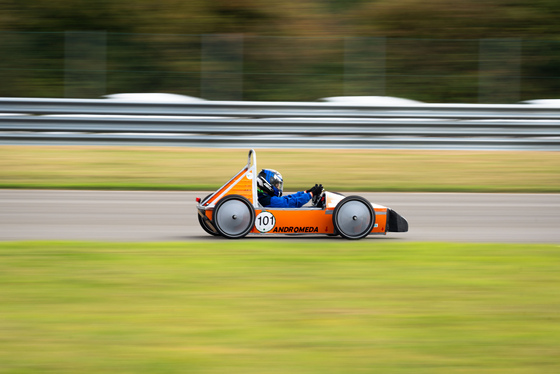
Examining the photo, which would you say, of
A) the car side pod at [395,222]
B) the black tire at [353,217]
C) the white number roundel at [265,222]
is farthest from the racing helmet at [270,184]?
the car side pod at [395,222]

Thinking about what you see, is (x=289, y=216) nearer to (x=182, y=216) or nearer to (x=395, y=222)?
(x=395, y=222)

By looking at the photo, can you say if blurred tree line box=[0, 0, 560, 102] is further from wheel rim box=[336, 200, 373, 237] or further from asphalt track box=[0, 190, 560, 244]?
wheel rim box=[336, 200, 373, 237]

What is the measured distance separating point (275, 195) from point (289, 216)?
0.29 m

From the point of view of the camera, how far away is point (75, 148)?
13602mm

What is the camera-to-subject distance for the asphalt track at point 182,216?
7.88m

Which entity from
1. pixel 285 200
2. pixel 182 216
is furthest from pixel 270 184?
pixel 182 216

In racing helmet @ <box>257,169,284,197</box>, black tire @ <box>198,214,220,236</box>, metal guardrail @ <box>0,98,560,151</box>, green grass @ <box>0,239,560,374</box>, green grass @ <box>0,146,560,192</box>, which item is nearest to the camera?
green grass @ <box>0,239,560,374</box>

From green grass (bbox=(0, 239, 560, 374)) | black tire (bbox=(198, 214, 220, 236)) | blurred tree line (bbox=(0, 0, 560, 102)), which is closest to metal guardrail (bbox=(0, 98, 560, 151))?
blurred tree line (bbox=(0, 0, 560, 102))

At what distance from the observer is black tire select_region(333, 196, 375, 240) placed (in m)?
7.41

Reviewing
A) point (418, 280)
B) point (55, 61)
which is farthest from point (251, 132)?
point (418, 280)

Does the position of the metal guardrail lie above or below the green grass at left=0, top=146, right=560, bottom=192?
above

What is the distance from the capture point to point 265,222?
7.45 metres

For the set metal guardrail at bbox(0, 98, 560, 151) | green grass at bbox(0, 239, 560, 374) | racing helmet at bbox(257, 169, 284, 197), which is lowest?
green grass at bbox(0, 239, 560, 374)

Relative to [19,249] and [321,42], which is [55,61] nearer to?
[321,42]
